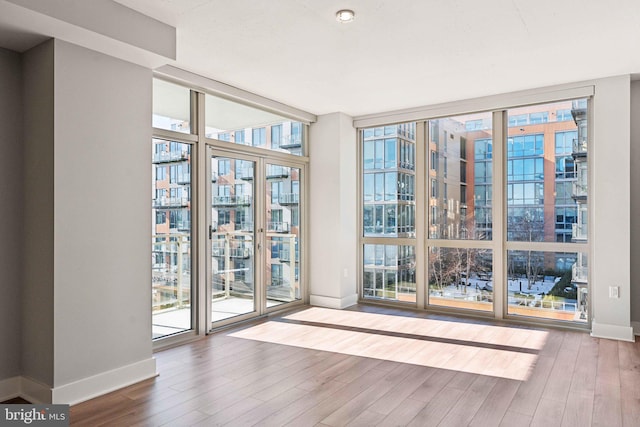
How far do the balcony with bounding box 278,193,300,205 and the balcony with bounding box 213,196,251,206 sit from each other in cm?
61

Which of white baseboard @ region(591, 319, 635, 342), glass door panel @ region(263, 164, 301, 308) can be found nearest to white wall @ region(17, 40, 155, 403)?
glass door panel @ region(263, 164, 301, 308)

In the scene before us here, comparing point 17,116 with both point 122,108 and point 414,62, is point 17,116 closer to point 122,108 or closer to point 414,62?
point 122,108

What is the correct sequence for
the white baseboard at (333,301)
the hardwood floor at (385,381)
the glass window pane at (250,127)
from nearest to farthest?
the hardwood floor at (385,381), the glass window pane at (250,127), the white baseboard at (333,301)

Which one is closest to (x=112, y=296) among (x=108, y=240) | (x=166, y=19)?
(x=108, y=240)

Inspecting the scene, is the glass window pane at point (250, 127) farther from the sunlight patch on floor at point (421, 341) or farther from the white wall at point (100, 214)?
the sunlight patch on floor at point (421, 341)

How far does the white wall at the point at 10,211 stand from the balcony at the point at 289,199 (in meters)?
2.98

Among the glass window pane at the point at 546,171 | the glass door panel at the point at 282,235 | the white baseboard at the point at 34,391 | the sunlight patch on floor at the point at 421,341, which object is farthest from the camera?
the glass door panel at the point at 282,235

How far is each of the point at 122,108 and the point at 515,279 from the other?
4444 mm

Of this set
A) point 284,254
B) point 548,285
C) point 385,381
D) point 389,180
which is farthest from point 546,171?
point 284,254

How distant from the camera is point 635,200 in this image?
14.0 feet

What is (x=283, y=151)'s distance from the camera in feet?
18.1

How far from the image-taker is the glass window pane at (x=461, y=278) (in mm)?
5113

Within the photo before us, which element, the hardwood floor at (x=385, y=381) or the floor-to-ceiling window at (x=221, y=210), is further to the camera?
the floor-to-ceiling window at (x=221, y=210)

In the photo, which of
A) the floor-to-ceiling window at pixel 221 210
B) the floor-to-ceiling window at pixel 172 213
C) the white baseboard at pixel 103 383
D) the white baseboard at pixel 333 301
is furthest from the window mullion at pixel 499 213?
the white baseboard at pixel 103 383
